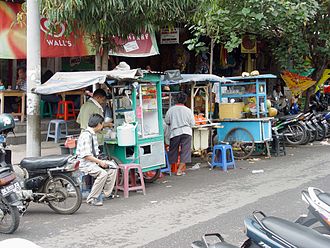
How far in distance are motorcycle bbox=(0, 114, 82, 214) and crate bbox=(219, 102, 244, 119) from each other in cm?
579

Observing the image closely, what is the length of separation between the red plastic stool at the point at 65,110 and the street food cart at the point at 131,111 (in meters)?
5.41

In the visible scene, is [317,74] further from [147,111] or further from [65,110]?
[147,111]

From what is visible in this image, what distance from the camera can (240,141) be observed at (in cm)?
1222

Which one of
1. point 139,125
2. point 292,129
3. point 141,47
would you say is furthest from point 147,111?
point 292,129

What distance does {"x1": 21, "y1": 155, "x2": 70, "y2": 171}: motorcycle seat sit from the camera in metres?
7.16

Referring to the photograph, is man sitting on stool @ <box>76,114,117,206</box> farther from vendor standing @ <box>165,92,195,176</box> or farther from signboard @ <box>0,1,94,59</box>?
signboard @ <box>0,1,94,59</box>

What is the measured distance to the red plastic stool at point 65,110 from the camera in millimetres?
14434

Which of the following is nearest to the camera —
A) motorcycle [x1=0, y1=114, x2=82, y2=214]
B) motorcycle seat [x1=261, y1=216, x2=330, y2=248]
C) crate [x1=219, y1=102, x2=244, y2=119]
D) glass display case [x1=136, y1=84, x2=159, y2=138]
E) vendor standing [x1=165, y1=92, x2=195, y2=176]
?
motorcycle seat [x1=261, y1=216, x2=330, y2=248]

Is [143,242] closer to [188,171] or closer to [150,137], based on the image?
[150,137]

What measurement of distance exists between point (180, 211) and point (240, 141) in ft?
16.5

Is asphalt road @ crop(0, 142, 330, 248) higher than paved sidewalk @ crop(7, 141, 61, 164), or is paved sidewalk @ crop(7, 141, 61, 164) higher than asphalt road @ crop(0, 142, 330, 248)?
paved sidewalk @ crop(7, 141, 61, 164)

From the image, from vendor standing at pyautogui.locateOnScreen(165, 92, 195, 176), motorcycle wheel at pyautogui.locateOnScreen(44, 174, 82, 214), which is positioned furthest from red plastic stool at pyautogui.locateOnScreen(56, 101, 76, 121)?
motorcycle wheel at pyautogui.locateOnScreen(44, 174, 82, 214)

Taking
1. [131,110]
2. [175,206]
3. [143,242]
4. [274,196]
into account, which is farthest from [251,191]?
[143,242]

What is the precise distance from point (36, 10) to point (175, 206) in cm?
414
